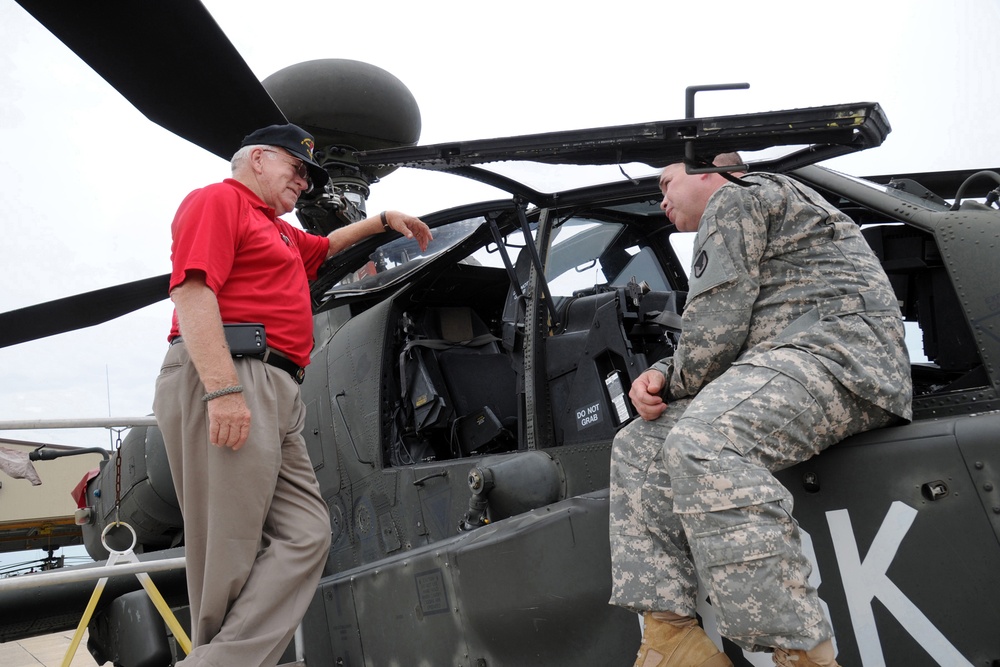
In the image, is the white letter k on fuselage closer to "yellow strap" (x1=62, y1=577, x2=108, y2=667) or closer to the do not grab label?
the do not grab label

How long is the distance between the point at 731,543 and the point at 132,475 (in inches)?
169

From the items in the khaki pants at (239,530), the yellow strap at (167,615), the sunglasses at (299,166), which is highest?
the sunglasses at (299,166)

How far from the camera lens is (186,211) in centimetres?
245

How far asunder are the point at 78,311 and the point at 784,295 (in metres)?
3.04

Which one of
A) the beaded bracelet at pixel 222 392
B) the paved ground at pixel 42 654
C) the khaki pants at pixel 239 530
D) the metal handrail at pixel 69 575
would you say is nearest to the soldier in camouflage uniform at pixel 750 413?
the khaki pants at pixel 239 530

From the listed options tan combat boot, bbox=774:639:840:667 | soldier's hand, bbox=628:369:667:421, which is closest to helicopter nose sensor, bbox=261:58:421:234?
soldier's hand, bbox=628:369:667:421

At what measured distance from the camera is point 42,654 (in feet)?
24.1

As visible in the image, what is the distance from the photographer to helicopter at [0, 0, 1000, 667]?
1.87 meters

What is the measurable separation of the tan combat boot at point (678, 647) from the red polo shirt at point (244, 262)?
141 cm

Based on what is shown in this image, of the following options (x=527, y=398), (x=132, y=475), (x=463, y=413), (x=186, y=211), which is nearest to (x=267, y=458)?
(x=186, y=211)

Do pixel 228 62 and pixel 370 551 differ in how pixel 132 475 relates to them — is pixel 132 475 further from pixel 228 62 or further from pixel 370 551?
pixel 228 62

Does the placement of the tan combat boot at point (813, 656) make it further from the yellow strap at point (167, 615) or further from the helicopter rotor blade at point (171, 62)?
the yellow strap at point (167, 615)

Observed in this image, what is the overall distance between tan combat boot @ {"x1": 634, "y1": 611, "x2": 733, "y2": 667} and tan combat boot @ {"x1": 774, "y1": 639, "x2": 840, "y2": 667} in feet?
0.77

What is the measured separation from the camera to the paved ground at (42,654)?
683cm
